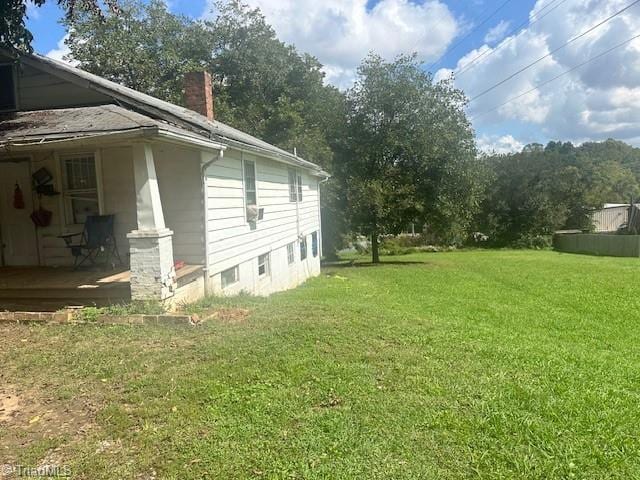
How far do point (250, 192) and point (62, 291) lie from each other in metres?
4.79

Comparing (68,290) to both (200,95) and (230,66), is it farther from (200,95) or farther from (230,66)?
(230,66)

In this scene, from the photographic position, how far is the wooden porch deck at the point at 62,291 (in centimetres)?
658

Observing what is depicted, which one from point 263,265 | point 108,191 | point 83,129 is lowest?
point 263,265

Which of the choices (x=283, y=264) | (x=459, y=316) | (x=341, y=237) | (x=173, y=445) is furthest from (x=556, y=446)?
(x=341, y=237)

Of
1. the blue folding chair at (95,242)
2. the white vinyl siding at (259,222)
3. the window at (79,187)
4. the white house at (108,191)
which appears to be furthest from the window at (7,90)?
the white vinyl siding at (259,222)

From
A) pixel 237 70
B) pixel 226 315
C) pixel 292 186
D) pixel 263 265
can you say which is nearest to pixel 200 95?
pixel 292 186

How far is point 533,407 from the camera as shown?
3.93m

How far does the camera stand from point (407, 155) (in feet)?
77.2

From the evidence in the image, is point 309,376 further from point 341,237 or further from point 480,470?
point 341,237

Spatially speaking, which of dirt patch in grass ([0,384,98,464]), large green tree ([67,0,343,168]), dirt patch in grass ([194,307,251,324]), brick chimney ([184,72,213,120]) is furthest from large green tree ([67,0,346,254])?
dirt patch in grass ([0,384,98,464])

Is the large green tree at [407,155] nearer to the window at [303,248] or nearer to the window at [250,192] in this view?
the window at [303,248]

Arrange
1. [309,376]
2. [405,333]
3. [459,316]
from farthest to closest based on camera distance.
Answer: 1. [459,316]
2. [405,333]
3. [309,376]

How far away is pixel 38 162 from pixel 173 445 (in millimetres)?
7256

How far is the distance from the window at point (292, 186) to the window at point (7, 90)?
26.0 feet
